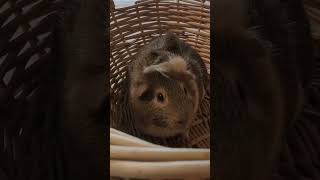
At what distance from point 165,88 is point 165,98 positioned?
1.5 inches

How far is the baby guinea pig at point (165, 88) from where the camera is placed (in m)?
0.69

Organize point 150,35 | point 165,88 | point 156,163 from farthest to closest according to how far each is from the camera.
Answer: point 150,35 → point 165,88 → point 156,163

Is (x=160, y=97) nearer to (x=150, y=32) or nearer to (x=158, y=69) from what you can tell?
(x=158, y=69)

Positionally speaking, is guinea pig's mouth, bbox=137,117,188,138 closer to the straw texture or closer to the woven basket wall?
the woven basket wall

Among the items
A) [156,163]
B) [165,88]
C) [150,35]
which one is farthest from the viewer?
[150,35]

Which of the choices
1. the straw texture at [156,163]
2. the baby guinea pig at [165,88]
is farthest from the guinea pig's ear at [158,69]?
the straw texture at [156,163]

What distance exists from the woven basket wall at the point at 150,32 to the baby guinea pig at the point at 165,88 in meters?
0.10

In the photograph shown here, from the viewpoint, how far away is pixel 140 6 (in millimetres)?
925

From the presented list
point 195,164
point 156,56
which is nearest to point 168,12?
point 156,56

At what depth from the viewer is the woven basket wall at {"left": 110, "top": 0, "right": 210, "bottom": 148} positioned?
2.97 ft

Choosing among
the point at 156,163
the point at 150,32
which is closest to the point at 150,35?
the point at 150,32

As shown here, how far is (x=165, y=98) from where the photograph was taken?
0.71 m

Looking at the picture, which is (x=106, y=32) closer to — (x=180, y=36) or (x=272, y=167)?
(x=272, y=167)

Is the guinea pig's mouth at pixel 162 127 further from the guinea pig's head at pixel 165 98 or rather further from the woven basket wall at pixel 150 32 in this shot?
the woven basket wall at pixel 150 32
